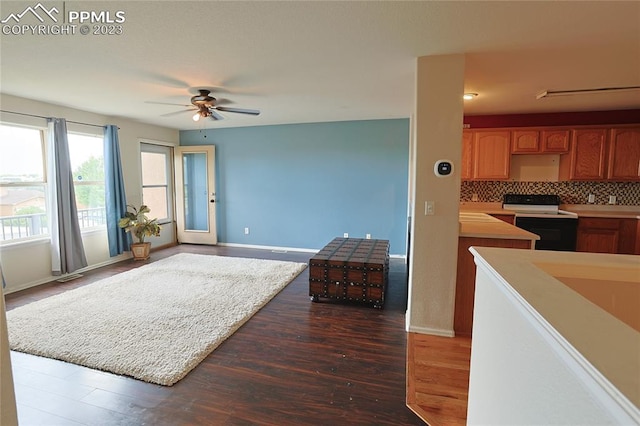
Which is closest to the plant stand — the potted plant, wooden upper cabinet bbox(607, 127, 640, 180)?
the potted plant

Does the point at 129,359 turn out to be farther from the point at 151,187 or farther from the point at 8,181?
the point at 151,187

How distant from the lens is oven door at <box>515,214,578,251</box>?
14.1 ft

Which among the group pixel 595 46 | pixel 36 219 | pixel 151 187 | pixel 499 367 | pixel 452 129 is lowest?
pixel 499 367

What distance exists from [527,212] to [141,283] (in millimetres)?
5533

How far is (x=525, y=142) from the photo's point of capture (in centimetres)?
458

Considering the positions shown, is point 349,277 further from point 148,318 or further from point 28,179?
point 28,179

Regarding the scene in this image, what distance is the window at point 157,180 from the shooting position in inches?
237

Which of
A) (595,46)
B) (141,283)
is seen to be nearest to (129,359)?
(141,283)

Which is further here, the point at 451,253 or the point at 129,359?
the point at 451,253

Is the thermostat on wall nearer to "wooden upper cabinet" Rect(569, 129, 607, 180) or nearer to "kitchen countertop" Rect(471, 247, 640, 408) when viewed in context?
"kitchen countertop" Rect(471, 247, 640, 408)

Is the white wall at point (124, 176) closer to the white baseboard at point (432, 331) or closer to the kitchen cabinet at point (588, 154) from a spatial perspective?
the white baseboard at point (432, 331)

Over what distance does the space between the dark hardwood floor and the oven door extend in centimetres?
274

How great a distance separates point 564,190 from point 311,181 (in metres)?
4.07

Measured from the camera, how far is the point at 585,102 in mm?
4020
